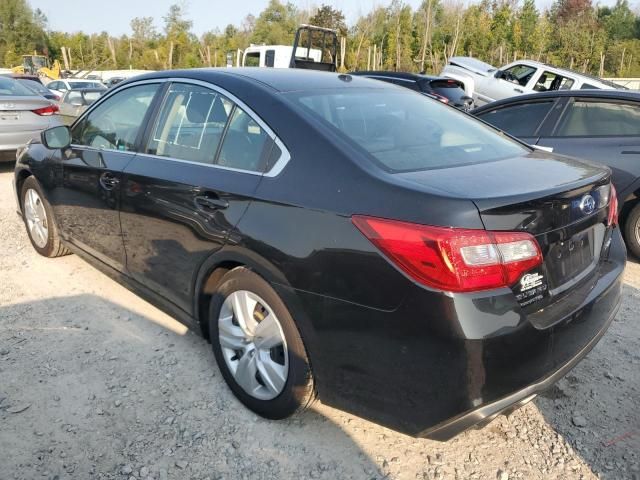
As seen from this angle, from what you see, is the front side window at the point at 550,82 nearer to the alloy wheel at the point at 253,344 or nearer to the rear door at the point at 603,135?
the rear door at the point at 603,135

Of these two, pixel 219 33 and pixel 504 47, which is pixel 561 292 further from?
pixel 219 33

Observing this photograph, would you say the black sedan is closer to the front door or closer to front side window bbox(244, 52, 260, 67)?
the front door

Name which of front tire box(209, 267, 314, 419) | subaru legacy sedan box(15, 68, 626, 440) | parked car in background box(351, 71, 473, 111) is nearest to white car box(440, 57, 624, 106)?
parked car in background box(351, 71, 473, 111)

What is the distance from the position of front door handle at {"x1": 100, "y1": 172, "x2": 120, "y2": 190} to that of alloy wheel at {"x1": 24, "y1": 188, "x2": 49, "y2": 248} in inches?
49.2

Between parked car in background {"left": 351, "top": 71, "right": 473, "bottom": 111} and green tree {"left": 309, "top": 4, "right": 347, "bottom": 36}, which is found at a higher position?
green tree {"left": 309, "top": 4, "right": 347, "bottom": 36}

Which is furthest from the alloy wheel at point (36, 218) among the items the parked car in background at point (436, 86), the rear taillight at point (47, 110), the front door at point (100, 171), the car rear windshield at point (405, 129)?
the parked car in background at point (436, 86)

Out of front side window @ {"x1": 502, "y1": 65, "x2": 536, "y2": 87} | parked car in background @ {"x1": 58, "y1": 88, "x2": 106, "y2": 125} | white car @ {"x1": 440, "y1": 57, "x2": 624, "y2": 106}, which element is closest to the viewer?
white car @ {"x1": 440, "y1": 57, "x2": 624, "y2": 106}

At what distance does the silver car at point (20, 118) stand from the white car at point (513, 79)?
32.5ft

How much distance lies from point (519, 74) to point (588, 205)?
41.4 ft

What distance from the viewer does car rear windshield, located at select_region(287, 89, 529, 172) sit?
90.0 inches

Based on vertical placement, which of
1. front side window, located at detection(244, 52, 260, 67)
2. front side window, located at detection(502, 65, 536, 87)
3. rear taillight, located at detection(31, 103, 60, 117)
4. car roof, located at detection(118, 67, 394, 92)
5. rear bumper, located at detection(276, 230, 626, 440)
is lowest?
rear bumper, located at detection(276, 230, 626, 440)

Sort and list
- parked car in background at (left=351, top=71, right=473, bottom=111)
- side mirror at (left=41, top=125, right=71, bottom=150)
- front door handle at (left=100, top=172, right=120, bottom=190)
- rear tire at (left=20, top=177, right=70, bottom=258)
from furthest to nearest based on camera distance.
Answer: parked car in background at (left=351, top=71, right=473, bottom=111) → rear tire at (left=20, top=177, right=70, bottom=258) → side mirror at (left=41, top=125, right=71, bottom=150) → front door handle at (left=100, top=172, right=120, bottom=190)

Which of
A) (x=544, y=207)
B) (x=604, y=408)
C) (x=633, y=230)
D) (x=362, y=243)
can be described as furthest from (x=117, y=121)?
(x=633, y=230)

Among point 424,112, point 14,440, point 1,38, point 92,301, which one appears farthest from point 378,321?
point 1,38
